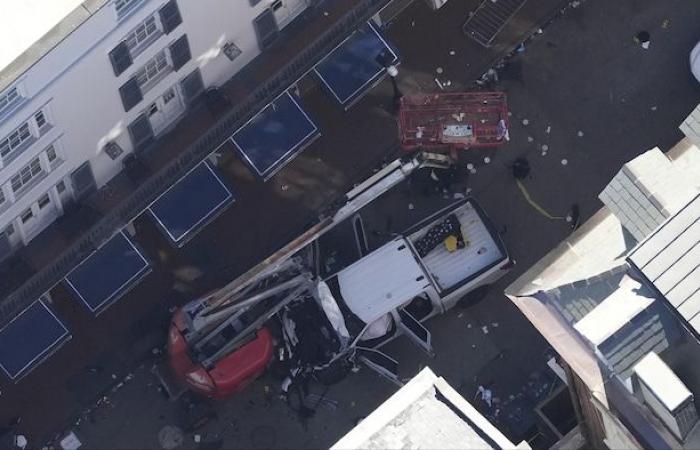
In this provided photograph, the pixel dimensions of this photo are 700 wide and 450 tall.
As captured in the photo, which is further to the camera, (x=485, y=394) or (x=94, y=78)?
(x=485, y=394)

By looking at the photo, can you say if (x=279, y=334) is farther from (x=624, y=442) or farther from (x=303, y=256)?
(x=624, y=442)

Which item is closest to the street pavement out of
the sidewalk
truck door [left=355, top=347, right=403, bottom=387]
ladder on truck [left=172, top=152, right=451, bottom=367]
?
the sidewalk

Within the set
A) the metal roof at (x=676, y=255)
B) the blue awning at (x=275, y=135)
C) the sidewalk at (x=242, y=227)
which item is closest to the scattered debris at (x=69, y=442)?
the sidewalk at (x=242, y=227)

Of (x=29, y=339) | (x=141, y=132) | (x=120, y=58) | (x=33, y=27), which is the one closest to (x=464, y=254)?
(x=141, y=132)

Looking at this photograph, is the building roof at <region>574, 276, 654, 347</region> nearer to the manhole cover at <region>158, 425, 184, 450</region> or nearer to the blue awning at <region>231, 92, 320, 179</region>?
the blue awning at <region>231, 92, 320, 179</region>

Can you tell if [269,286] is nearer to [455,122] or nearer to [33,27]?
[455,122]

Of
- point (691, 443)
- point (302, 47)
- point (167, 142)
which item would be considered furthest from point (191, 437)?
point (691, 443)
